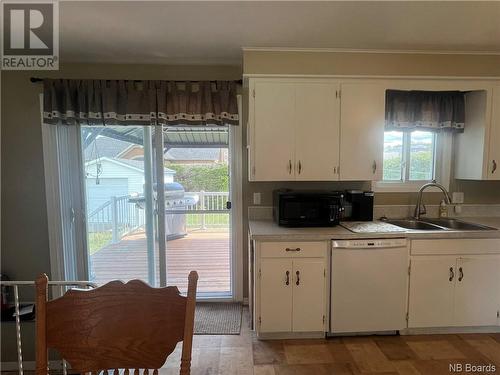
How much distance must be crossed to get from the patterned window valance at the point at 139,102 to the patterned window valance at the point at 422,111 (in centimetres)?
155

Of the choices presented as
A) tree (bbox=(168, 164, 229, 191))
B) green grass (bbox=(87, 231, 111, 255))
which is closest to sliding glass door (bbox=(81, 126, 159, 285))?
green grass (bbox=(87, 231, 111, 255))

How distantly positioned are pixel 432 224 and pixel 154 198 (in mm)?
2722

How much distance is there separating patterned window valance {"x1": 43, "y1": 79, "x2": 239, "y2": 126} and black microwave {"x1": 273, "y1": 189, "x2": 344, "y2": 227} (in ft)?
3.22

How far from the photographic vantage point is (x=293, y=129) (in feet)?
8.74

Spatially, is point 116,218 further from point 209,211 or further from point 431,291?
point 431,291

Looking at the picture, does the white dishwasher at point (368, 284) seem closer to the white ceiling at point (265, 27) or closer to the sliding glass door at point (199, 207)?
the sliding glass door at point (199, 207)

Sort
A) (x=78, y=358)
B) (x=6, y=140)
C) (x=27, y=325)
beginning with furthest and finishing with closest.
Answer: (x=6, y=140), (x=27, y=325), (x=78, y=358)

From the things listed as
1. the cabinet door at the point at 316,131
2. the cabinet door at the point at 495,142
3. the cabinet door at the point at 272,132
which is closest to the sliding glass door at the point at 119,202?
the cabinet door at the point at 272,132

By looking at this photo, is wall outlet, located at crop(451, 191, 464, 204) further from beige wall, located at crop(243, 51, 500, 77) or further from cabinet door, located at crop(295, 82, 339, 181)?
cabinet door, located at crop(295, 82, 339, 181)

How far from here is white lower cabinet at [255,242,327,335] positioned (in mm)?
2461

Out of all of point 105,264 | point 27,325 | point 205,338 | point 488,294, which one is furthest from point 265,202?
point 27,325

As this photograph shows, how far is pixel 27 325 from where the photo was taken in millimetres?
2844

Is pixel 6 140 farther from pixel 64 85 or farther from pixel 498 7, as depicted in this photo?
pixel 498 7

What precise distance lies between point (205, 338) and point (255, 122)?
1912 mm
